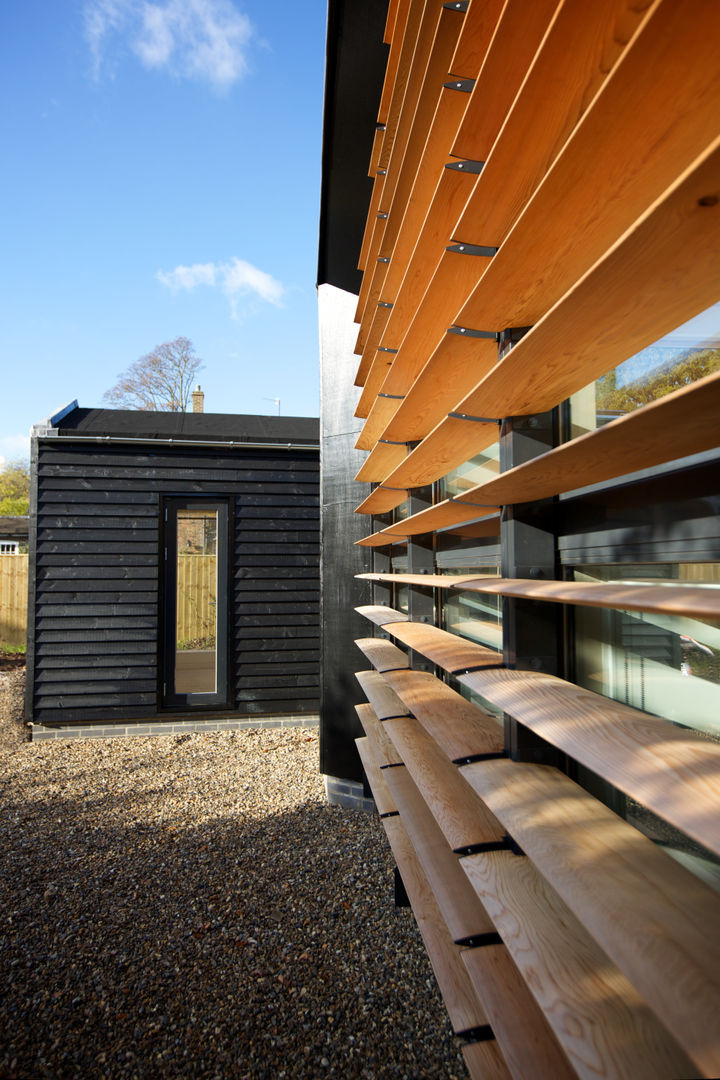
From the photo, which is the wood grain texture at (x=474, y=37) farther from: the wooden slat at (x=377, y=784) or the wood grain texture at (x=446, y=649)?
the wooden slat at (x=377, y=784)

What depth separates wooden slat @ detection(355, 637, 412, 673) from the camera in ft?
8.20

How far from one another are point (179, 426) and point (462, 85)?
579 centimetres

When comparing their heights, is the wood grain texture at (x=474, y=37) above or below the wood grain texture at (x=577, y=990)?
above

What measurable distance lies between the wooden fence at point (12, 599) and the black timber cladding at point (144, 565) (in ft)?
18.7

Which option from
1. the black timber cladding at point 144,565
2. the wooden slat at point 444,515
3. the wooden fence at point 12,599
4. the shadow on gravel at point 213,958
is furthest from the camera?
the wooden fence at point 12,599

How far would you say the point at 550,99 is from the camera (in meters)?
0.96

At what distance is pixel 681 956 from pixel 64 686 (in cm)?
646

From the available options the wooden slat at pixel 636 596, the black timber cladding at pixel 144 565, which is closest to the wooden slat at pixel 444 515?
the wooden slat at pixel 636 596

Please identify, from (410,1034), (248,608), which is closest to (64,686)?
(248,608)

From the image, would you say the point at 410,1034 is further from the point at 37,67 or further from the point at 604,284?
the point at 37,67

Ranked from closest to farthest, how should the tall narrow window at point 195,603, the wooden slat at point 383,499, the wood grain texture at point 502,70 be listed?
1. the wood grain texture at point 502,70
2. the wooden slat at point 383,499
3. the tall narrow window at point 195,603

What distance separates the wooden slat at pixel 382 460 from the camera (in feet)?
8.82

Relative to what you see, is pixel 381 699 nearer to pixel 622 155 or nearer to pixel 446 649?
pixel 446 649

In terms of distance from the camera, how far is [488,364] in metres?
1.63
